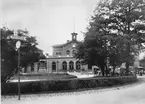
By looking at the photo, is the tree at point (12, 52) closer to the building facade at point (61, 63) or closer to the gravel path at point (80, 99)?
the gravel path at point (80, 99)

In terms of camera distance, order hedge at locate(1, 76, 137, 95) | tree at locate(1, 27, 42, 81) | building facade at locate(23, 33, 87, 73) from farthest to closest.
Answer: building facade at locate(23, 33, 87, 73) < hedge at locate(1, 76, 137, 95) < tree at locate(1, 27, 42, 81)

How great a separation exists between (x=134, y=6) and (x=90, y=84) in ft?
48.8

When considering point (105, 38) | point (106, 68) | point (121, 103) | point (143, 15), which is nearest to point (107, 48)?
point (105, 38)

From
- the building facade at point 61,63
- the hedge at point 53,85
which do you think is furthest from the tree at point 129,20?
the building facade at point 61,63

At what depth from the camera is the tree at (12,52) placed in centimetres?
1251

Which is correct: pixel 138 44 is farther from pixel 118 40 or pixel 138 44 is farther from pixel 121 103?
pixel 121 103

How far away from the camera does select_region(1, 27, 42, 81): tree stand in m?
12.5

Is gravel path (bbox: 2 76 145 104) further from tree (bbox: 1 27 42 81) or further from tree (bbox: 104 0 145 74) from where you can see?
tree (bbox: 104 0 145 74)

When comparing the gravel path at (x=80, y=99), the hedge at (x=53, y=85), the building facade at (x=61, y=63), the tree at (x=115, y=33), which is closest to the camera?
the gravel path at (x=80, y=99)

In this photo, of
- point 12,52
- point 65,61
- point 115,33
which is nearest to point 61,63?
point 65,61

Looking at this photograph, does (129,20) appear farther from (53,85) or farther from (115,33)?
(53,85)

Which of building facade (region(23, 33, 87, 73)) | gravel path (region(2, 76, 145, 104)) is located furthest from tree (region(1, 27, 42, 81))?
building facade (region(23, 33, 87, 73))

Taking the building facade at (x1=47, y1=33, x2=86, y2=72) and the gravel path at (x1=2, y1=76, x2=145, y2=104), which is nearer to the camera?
the gravel path at (x1=2, y1=76, x2=145, y2=104)

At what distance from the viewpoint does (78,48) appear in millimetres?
27391
